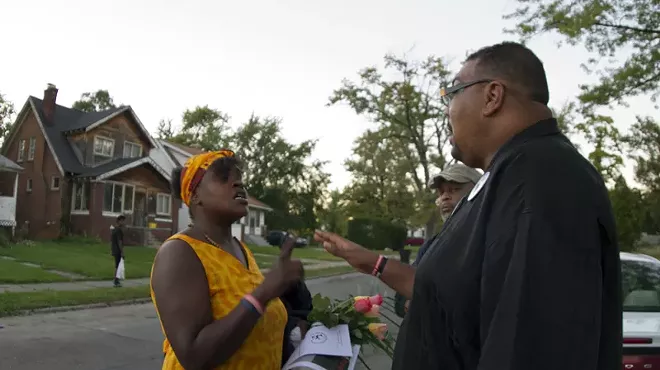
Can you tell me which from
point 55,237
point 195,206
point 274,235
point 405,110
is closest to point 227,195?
point 195,206

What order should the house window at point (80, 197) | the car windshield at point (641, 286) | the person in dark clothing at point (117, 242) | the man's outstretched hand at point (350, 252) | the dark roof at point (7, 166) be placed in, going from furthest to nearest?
the house window at point (80, 197) → the dark roof at point (7, 166) → the person in dark clothing at point (117, 242) → the car windshield at point (641, 286) → the man's outstretched hand at point (350, 252)

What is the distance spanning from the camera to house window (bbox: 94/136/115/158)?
32.2 metres

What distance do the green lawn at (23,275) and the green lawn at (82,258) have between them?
0.95 m

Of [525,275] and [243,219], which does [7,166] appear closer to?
[243,219]

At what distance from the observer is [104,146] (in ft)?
108

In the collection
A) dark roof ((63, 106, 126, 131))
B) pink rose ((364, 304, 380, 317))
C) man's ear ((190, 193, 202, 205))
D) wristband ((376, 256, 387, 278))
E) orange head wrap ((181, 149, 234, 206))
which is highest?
dark roof ((63, 106, 126, 131))

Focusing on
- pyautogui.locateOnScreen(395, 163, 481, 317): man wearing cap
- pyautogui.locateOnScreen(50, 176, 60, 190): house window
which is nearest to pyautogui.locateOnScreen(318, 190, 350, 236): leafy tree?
pyautogui.locateOnScreen(50, 176, 60, 190): house window

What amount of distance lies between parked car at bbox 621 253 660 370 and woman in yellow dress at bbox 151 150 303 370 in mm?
2973

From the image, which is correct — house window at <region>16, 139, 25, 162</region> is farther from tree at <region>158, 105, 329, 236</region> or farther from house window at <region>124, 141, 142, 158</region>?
tree at <region>158, 105, 329, 236</region>

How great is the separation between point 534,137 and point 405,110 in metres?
35.1

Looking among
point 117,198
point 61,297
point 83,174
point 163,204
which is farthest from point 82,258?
point 163,204

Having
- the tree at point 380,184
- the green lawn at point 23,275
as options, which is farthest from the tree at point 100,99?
the green lawn at point 23,275

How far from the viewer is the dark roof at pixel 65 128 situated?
3086 cm

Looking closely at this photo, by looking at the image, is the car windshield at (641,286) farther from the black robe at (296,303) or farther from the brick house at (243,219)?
→ the brick house at (243,219)
